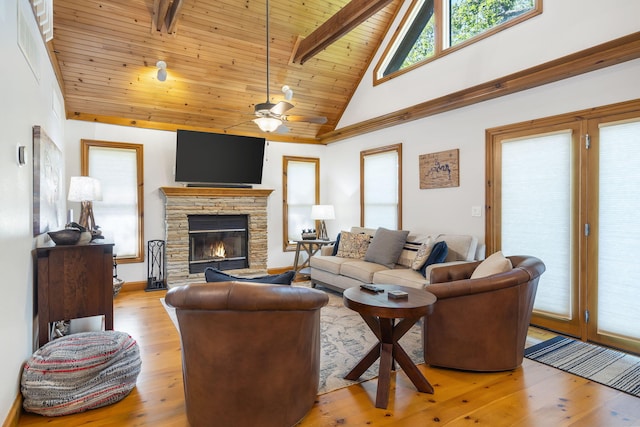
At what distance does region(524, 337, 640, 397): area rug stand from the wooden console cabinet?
3.61 meters

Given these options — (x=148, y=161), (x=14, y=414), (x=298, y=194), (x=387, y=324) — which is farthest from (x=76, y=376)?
(x=298, y=194)

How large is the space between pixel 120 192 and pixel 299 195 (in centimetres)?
304

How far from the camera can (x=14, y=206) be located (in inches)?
85.6

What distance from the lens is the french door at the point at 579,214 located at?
3252 millimetres

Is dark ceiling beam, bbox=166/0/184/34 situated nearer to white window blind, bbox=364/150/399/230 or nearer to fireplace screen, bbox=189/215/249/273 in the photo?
fireplace screen, bbox=189/215/249/273

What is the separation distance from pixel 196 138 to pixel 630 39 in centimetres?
532

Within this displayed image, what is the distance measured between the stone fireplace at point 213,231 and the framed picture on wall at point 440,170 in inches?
109

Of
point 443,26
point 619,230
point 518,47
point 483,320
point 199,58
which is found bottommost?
point 483,320

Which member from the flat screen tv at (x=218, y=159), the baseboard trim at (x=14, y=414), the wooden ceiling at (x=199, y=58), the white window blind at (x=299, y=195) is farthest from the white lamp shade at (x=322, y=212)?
the baseboard trim at (x=14, y=414)

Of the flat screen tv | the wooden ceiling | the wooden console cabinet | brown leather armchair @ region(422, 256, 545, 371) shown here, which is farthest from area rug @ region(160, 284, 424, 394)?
the wooden ceiling

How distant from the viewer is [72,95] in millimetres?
5020

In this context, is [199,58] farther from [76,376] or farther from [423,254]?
[76,376]

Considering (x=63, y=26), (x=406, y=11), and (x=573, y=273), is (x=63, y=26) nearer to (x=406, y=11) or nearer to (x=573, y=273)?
(x=406, y=11)

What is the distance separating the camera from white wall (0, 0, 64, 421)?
196cm
